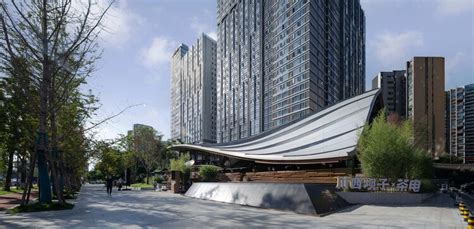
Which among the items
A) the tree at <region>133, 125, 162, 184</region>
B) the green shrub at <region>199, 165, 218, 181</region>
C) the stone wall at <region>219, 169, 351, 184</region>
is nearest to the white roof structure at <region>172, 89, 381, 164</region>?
the stone wall at <region>219, 169, 351, 184</region>

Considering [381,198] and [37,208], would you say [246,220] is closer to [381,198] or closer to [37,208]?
[37,208]

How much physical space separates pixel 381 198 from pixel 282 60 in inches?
2952

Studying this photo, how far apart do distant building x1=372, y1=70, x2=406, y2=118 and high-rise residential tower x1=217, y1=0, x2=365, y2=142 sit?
10.4 metres

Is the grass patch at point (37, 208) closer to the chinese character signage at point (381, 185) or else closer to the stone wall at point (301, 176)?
the chinese character signage at point (381, 185)

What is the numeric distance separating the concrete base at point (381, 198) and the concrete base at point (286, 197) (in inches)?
38.3

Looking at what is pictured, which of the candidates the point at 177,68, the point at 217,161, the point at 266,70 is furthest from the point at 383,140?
the point at 177,68

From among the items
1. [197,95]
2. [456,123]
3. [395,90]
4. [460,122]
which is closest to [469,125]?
[460,122]

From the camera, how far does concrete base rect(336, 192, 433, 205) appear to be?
792 inches

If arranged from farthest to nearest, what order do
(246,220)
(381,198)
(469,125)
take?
1. (469,125)
2. (381,198)
3. (246,220)

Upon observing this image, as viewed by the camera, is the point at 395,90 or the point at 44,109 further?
the point at 395,90

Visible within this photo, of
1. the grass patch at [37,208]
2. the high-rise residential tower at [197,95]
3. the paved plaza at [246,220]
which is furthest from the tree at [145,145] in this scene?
the high-rise residential tower at [197,95]

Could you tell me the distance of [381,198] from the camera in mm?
20141

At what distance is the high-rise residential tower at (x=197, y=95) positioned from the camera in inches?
5443

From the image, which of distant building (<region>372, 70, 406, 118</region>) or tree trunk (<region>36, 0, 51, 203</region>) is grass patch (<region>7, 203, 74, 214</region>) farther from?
distant building (<region>372, 70, 406, 118</region>)
